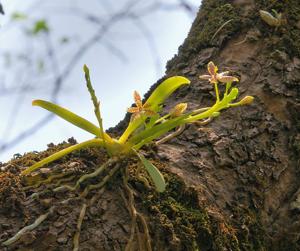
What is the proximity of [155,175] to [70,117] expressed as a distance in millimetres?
217

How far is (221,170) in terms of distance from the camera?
1310mm

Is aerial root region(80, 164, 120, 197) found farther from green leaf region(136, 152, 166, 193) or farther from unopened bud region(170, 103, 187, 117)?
unopened bud region(170, 103, 187, 117)

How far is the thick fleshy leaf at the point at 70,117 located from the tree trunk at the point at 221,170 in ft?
0.14

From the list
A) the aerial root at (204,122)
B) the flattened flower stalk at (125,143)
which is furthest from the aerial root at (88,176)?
the aerial root at (204,122)

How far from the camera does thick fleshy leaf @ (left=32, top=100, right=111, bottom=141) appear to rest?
122 centimetres

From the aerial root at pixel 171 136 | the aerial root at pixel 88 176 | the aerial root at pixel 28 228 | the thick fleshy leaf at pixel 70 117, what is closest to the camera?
the aerial root at pixel 28 228

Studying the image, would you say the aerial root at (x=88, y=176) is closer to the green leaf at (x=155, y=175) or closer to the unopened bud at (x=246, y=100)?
the green leaf at (x=155, y=175)

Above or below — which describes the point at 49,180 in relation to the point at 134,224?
above

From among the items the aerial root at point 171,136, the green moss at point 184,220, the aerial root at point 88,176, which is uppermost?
the aerial root at point 171,136

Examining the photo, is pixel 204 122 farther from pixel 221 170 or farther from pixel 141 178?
pixel 141 178

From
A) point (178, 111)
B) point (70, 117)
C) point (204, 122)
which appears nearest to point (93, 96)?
point (70, 117)

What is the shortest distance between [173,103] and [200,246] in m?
0.44

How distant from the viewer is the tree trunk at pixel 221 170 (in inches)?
42.4

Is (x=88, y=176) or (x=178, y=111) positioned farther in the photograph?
(x=178, y=111)
